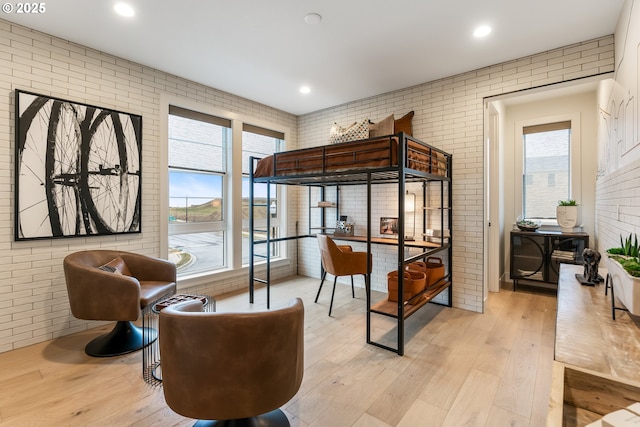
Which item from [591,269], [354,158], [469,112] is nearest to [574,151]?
[469,112]

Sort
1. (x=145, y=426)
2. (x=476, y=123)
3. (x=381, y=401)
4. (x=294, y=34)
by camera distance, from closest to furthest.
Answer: (x=145, y=426) → (x=381, y=401) → (x=294, y=34) → (x=476, y=123)

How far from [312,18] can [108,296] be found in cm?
279

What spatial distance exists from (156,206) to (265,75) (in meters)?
1.99

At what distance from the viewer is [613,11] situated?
2.33 meters

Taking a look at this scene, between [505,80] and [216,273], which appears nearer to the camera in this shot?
[505,80]

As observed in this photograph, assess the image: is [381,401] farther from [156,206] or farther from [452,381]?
[156,206]

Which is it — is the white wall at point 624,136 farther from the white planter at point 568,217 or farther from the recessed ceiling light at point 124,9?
the recessed ceiling light at point 124,9

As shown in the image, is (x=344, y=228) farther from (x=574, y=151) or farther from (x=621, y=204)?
(x=574, y=151)

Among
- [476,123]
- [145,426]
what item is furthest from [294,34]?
[145,426]

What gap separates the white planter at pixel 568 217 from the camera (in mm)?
4023

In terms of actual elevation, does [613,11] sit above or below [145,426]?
above

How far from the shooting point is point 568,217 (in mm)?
4047

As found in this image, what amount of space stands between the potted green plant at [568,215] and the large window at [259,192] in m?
4.11

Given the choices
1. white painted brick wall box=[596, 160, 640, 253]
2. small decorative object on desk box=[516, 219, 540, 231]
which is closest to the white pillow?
white painted brick wall box=[596, 160, 640, 253]
